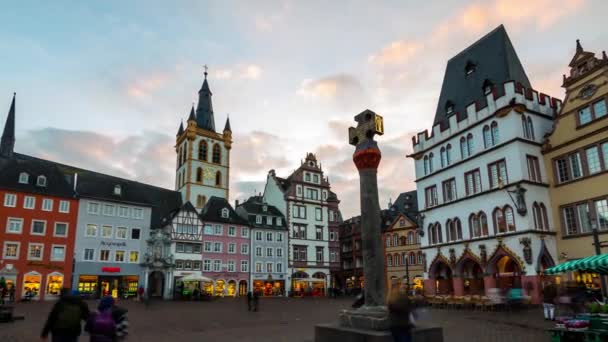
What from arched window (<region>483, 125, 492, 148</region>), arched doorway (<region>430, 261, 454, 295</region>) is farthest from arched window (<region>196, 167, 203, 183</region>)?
arched window (<region>483, 125, 492, 148</region>)

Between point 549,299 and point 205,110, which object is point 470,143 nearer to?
point 549,299

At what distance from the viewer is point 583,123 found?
29.1 meters

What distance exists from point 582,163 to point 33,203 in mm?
48827

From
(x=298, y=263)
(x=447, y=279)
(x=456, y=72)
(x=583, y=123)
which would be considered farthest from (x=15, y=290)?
(x=583, y=123)

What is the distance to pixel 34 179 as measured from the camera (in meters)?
45.6

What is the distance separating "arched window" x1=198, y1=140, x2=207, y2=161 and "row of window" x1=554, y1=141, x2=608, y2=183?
57.8 m

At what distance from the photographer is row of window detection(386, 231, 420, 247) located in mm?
62013

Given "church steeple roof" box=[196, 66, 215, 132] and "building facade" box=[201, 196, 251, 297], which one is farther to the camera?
"church steeple roof" box=[196, 66, 215, 132]

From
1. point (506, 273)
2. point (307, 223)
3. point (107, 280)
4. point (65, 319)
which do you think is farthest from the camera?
point (307, 223)

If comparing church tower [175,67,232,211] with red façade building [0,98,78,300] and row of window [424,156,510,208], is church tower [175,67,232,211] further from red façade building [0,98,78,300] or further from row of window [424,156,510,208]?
row of window [424,156,510,208]

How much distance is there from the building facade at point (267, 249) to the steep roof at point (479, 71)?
30431mm

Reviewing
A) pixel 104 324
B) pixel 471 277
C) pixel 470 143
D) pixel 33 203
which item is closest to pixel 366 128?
pixel 104 324

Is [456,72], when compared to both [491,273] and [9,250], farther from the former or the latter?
[9,250]

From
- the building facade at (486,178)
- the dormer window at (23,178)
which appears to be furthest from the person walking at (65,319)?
the dormer window at (23,178)
